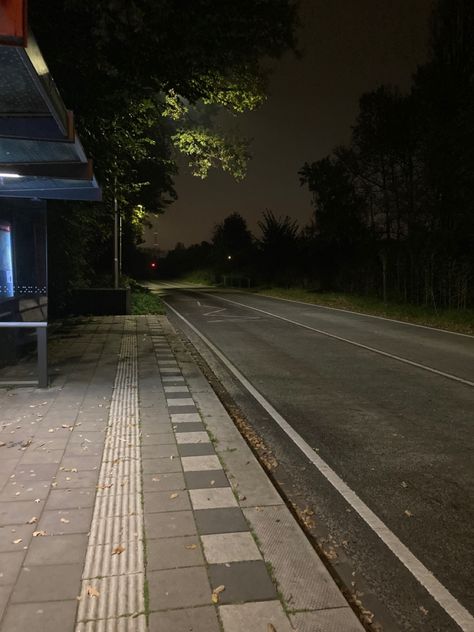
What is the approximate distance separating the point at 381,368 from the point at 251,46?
19.5ft

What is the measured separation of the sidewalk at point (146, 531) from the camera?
272cm

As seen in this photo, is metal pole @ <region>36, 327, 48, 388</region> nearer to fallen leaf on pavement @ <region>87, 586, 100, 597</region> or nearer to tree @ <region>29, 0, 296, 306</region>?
tree @ <region>29, 0, 296, 306</region>

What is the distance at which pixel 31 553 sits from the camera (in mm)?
3254

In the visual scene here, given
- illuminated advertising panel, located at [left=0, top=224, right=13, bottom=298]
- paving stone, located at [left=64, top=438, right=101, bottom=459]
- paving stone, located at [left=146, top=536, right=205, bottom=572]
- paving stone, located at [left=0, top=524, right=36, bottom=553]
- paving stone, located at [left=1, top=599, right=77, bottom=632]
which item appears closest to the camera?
paving stone, located at [left=1, top=599, right=77, bottom=632]

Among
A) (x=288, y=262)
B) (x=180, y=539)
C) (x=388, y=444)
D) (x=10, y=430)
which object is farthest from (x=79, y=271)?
(x=288, y=262)

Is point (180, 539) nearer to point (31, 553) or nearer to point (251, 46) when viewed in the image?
point (31, 553)

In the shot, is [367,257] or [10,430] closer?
[10,430]

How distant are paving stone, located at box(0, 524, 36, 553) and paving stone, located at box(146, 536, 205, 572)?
801 mm

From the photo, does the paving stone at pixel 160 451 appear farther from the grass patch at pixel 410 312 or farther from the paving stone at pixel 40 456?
the grass patch at pixel 410 312

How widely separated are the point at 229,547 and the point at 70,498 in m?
1.41

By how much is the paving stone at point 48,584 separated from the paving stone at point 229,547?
786 mm

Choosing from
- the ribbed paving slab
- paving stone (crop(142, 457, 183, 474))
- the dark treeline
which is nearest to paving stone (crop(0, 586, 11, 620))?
the ribbed paving slab

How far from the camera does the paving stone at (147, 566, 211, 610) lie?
9.14 ft

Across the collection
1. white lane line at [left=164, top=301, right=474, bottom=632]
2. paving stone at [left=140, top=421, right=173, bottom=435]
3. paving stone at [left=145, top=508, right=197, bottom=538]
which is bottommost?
white lane line at [left=164, top=301, right=474, bottom=632]
